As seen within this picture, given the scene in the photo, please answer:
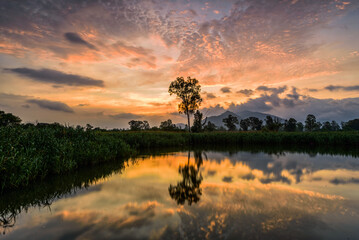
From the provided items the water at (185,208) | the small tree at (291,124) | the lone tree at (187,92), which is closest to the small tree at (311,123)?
the small tree at (291,124)

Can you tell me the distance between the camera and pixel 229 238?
3.96 metres

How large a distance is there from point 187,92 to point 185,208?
4328 centimetres

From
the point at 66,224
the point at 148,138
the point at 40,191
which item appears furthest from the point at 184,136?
the point at 66,224

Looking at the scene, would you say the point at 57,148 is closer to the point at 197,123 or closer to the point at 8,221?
the point at 8,221

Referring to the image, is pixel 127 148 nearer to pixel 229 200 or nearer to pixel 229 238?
pixel 229 200

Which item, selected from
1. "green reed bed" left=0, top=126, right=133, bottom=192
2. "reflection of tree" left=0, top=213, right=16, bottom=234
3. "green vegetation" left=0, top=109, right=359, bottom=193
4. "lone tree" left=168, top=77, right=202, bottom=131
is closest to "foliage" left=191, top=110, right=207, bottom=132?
"lone tree" left=168, top=77, right=202, bottom=131

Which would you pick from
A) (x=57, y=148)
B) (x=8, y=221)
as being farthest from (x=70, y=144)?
(x=8, y=221)

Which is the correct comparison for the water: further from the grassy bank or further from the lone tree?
the lone tree

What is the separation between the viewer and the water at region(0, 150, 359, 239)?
4.29 metres

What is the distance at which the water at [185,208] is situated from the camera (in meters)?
4.29

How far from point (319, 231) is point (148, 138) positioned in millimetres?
20788

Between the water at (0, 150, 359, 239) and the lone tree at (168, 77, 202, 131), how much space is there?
39103 mm

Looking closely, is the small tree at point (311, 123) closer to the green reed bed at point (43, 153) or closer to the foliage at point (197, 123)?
the foliage at point (197, 123)

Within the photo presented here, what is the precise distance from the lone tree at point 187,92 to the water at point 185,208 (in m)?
39.1
